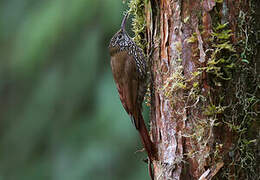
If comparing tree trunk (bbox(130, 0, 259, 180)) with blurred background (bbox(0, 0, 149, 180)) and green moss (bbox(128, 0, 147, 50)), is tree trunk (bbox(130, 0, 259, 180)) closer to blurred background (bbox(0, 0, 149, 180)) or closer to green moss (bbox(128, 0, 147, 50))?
green moss (bbox(128, 0, 147, 50))

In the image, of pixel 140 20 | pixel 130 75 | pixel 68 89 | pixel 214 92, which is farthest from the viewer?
pixel 68 89

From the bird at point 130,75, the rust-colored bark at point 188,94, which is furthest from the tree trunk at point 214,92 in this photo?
the bird at point 130,75

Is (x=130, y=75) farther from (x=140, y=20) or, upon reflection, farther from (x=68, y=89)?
(x=68, y=89)

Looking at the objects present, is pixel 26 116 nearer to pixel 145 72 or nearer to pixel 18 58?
pixel 18 58

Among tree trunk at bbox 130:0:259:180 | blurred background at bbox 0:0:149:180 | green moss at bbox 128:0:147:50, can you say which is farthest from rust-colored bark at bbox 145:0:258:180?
blurred background at bbox 0:0:149:180

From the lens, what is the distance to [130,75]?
314 centimetres

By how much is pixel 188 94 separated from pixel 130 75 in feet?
2.83

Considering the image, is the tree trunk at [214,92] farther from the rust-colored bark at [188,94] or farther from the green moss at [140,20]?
the green moss at [140,20]

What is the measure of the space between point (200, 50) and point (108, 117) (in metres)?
1.88

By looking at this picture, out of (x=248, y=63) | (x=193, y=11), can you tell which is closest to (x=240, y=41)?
(x=248, y=63)

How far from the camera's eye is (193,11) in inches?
92.0

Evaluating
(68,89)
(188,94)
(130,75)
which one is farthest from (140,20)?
(68,89)

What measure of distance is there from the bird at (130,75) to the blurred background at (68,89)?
769mm

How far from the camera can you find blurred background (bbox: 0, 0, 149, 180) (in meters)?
4.09
